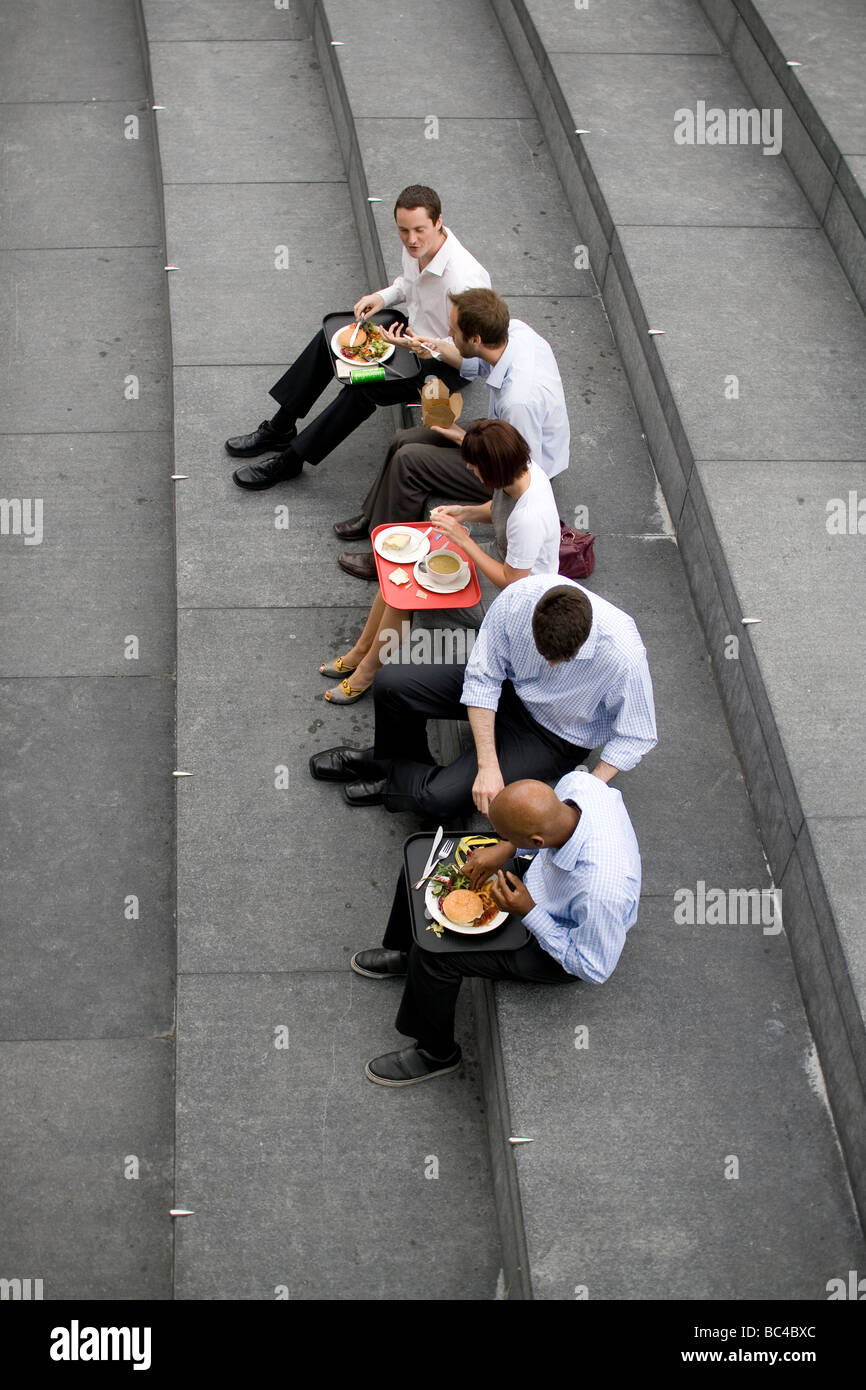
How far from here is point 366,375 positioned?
6629 millimetres

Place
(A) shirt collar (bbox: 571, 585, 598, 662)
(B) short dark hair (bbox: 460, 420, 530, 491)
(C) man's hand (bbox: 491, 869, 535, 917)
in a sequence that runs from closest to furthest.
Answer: (C) man's hand (bbox: 491, 869, 535, 917)
(A) shirt collar (bbox: 571, 585, 598, 662)
(B) short dark hair (bbox: 460, 420, 530, 491)

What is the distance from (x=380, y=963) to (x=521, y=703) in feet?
3.81

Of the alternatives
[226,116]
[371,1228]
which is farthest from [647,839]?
[226,116]

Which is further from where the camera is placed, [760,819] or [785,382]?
[785,382]

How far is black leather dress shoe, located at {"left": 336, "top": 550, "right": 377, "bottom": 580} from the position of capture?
6754mm

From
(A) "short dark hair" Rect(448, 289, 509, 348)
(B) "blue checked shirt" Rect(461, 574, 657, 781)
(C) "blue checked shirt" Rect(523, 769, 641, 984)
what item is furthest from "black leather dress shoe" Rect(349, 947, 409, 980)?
(A) "short dark hair" Rect(448, 289, 509, 348)

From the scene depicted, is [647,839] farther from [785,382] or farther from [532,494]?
[785,382]

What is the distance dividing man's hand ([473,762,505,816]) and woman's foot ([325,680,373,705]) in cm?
118

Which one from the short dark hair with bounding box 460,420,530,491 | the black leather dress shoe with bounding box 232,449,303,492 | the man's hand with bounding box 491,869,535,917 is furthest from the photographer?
the black leather dress shoe with bounding box 232,449,303,492

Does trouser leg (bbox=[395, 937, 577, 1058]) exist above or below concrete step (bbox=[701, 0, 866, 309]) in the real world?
below

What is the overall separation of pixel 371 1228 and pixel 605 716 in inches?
80.5

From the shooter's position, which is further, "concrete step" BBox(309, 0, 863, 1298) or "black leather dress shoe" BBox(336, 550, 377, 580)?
"black leather dress shoe" BBox(336, 550, 377, 580)

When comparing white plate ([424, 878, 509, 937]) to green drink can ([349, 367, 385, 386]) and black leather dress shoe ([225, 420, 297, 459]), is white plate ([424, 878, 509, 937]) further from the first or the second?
black leather dress shoe ([225, 420, 297, 459])

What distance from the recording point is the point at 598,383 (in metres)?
7.25
